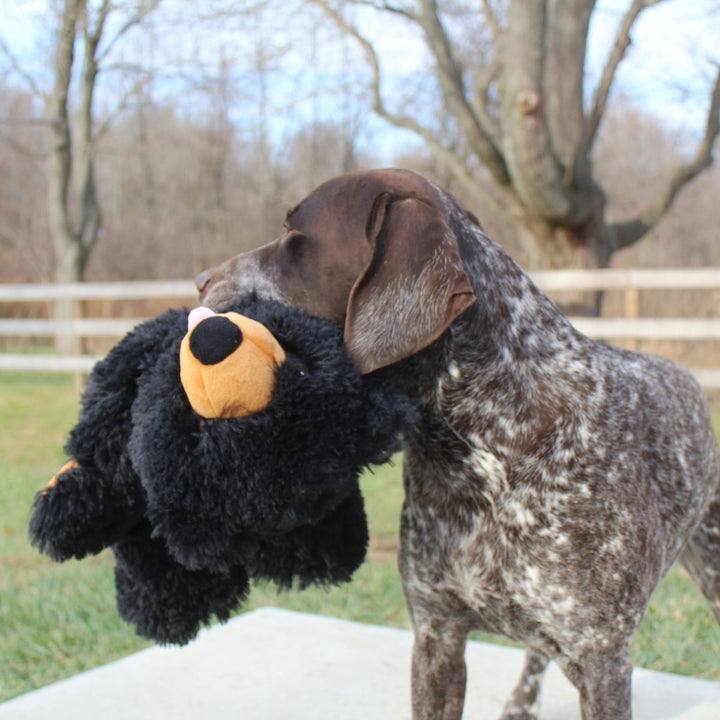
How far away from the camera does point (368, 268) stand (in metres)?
1.97

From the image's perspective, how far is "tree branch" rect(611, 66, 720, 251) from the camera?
10.4 m

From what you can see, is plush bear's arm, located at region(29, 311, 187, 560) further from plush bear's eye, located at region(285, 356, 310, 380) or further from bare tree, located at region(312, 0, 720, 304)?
bare tree, located at region(312, 0, 720, 304)

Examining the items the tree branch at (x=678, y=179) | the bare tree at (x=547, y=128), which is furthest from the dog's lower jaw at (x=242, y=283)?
the tree branch at (x=678, y=179)

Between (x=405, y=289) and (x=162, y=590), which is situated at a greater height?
(x=405, y=289)

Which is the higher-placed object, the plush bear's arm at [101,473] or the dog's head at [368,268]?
the dog's head at [368,268]

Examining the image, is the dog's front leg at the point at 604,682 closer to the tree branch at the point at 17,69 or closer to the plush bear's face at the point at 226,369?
the plush bear's face at the point at 226,369

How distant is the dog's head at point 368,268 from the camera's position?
1893 mm

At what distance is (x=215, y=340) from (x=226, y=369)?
6cm

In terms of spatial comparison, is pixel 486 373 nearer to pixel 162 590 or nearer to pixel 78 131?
pixel 162 590

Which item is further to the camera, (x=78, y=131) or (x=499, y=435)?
(x=78, y=131)

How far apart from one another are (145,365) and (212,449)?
14.7 inches

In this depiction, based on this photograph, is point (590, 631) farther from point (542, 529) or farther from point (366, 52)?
point (366, 52)

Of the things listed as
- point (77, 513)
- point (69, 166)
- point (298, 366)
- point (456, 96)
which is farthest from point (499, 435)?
point (69, 166)

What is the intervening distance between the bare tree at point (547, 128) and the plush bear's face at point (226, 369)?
23.6 ft
